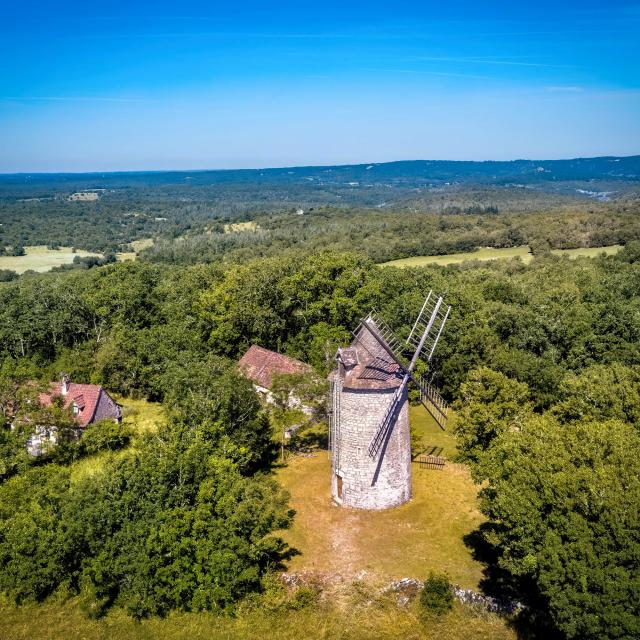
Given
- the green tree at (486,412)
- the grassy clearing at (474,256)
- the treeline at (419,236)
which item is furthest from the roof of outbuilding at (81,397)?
the grassy clearing at (474,256)

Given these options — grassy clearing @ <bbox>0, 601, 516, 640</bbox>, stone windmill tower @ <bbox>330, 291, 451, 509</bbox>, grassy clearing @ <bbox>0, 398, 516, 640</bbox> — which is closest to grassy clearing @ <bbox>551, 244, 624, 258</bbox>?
grassy clearing @ <bbox>0, 398, 516, 640</bbox>

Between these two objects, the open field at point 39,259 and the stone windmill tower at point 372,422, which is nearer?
the stone windmill tower at point 372,422

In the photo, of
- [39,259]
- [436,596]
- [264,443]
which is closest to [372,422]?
[436,596]

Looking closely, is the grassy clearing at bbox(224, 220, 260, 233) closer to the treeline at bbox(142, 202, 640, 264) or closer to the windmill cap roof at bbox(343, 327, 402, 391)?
the treeline at bbox(142, 202, 640, 264)

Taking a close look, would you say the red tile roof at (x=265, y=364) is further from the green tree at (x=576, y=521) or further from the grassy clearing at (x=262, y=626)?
the green tree at (x=576, y=521)

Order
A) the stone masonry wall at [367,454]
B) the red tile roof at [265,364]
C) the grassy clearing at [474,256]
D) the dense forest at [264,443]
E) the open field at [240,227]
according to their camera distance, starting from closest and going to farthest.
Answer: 1. the dense forest at [264,443]
2. the stone masonry wall at [367,454]
3. the red tile roof at [265,364]
4. the grassy clearing at [474,256]
5. the open field at [240,227]

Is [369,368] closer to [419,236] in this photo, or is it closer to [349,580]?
[349,580]
